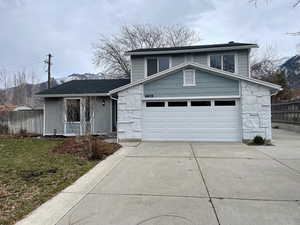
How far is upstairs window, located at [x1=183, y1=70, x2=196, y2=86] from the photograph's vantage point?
36.1ft

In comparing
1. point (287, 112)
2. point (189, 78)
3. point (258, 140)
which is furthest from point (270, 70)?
point (189, 78)

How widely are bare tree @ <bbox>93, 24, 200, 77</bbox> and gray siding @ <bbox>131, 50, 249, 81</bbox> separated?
1115 centimetres

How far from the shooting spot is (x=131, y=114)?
11227mm

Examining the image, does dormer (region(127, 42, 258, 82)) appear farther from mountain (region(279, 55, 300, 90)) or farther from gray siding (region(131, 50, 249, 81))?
mountain (region(279, 55, 300, 90))

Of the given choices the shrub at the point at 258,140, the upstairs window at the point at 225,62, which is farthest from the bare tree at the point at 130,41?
the shrub at the point at 258,140

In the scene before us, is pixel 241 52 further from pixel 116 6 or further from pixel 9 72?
pixel 9 72

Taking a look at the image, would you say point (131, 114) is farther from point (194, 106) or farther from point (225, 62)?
point (225, 62)

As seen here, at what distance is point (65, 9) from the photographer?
37.6ft

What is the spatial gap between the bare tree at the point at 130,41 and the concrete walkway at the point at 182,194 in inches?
823

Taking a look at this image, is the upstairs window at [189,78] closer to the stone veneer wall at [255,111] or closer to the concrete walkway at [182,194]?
the stone veneer wall at [255,111]

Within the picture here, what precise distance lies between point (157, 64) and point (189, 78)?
439cm

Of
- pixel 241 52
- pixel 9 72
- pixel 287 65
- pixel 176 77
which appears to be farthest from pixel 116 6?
pixel 287 65

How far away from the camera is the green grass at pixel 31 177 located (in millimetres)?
3684

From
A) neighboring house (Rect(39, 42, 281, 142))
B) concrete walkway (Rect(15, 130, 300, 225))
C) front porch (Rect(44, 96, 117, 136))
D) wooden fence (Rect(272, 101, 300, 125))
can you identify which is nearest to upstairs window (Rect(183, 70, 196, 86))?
neighboring house (Rect(39, 42, 281, 142))
